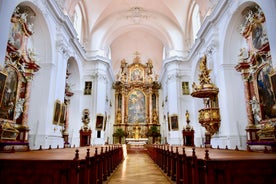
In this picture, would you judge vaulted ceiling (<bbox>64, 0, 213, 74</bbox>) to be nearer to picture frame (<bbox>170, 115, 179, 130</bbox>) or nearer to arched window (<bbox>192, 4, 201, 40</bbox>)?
arched window (<bbox>192, 4, 201, 40</bbox>)

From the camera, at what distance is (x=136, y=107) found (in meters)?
19.6

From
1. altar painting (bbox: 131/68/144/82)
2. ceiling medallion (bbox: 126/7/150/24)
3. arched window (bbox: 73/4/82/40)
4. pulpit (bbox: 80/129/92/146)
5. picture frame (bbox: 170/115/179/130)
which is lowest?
pulpit (bbox: 80/129/92/146)

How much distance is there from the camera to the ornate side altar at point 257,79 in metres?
6.50

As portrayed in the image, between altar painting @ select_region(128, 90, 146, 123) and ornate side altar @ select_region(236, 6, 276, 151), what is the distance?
39.7ft

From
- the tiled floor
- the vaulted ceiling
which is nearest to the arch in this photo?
the vaulted ceiling

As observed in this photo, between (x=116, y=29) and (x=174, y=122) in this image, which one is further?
(x=116, y=29)

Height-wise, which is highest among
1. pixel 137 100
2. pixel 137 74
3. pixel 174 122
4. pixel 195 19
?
pixel 195 19

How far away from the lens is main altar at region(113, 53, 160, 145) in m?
18.5

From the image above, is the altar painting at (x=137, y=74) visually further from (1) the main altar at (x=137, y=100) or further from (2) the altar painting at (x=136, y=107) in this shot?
(2) the altar painting at (x=136, y=107)

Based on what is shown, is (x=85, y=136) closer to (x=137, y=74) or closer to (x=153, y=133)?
(x=153, y=133)

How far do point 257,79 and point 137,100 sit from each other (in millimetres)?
13218

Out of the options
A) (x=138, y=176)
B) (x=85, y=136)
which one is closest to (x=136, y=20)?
(x=85, y=136)

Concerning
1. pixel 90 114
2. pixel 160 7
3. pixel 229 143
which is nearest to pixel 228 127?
pixel 229 143

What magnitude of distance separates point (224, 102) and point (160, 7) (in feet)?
30.3
